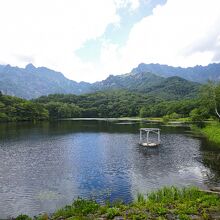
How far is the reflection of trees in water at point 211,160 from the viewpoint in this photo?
37609 millimetres

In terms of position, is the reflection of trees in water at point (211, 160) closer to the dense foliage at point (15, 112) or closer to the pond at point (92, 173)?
the pond at point (92, 173)

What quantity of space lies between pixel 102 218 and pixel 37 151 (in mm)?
44608

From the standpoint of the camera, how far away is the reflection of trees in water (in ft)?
123

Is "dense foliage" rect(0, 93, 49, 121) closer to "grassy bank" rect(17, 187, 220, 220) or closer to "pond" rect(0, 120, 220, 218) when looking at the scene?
"pond" rect(0, 120, 220, 218)

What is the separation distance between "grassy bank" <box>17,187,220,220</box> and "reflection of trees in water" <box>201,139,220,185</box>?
11.4 m

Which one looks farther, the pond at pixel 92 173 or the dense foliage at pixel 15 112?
the dense foliage at pixel 15 112

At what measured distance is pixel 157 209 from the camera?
73.6ft

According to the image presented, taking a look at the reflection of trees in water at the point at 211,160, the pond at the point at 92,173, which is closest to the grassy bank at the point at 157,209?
the pond at the point at 92,173

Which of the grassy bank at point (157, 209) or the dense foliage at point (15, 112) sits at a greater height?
the dense foliage at point (15, 112)

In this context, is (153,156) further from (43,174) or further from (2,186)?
(2,186)

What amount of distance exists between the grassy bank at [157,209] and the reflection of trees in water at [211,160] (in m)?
11.4

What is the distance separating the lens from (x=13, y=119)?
181875 mm

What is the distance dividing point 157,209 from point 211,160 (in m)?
31.8

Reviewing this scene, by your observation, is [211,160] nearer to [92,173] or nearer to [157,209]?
[92,173]
